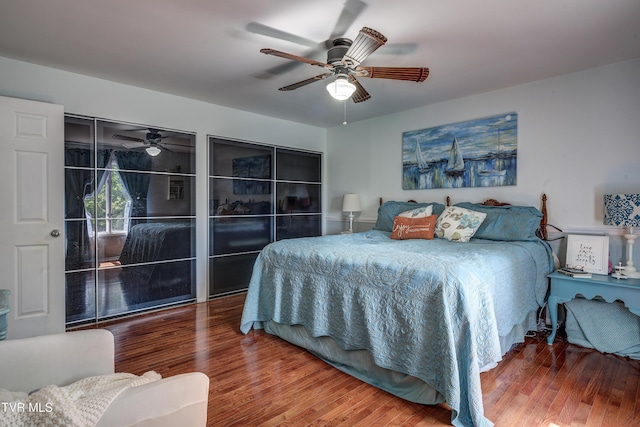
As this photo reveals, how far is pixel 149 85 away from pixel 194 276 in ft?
7.23

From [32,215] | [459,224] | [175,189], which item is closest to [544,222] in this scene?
[459,224]

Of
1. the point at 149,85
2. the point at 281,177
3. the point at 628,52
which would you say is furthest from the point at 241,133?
the point at 628,52

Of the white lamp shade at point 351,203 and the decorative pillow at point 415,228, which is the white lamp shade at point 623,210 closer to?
the decorative pillow at point 415,228

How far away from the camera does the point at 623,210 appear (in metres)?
2.57

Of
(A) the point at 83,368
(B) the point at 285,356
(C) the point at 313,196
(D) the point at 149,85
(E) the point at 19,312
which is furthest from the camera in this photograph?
(C) the point at 313,196

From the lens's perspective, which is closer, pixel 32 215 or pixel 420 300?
pixel 420 300

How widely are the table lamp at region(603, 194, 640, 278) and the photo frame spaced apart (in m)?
0.14

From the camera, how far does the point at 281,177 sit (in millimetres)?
4938

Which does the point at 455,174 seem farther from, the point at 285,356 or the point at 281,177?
the point at 285,356

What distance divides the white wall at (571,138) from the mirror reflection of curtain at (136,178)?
131 inches

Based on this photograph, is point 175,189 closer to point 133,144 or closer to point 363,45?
point 133,144

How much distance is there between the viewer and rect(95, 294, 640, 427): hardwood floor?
1.85 meters

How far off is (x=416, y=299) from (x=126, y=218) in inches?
121

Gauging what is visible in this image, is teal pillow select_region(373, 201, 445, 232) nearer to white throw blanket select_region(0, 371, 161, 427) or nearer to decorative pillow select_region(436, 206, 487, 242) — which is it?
decorative pillow select_region(436, 206, 487, 242)
